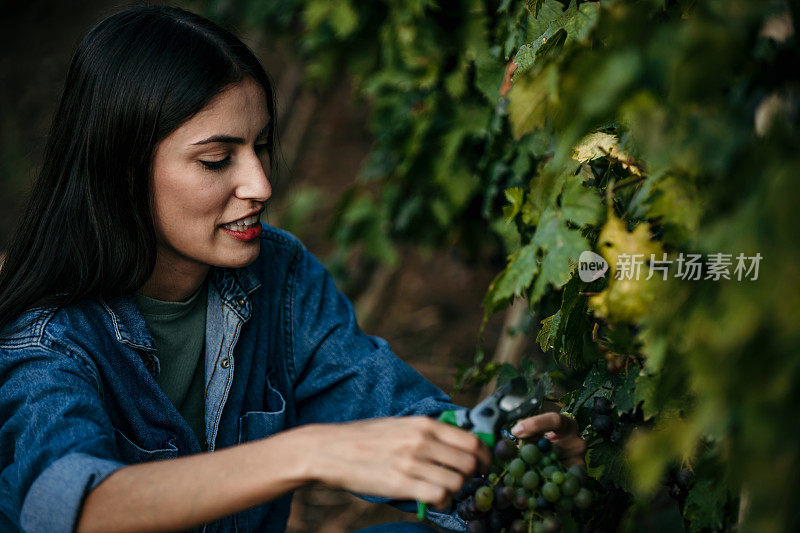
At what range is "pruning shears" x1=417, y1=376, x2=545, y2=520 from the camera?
1150 millimetres

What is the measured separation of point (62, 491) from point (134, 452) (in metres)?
0.39

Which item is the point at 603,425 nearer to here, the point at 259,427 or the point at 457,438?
the point at 457,438

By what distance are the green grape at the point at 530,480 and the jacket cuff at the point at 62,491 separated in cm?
72

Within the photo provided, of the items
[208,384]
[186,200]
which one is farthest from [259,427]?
[186,200]

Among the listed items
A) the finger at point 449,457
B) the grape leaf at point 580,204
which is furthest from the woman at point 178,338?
the grape leaf at point 580,204

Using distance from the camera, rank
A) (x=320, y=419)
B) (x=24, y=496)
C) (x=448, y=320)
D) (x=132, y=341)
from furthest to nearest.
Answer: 1. (x=448, y=320)
2. (x=320, y=419)
3. (x=132, y=341)
4. (x=24, y=496)

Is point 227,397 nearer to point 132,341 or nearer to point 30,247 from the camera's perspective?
point 132,341

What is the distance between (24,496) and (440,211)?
1.92 m

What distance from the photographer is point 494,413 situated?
117 centimetres

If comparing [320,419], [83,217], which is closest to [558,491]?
[320,419]

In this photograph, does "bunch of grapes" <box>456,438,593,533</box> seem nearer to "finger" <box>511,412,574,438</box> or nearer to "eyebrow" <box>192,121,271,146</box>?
"finger" <box>511,412,574,438</box>

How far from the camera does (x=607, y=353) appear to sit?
1.38m

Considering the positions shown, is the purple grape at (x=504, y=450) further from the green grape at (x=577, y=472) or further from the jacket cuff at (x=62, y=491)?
the jacket cuff at (x=62, y=491)

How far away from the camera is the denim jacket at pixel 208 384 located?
1.18 metres
